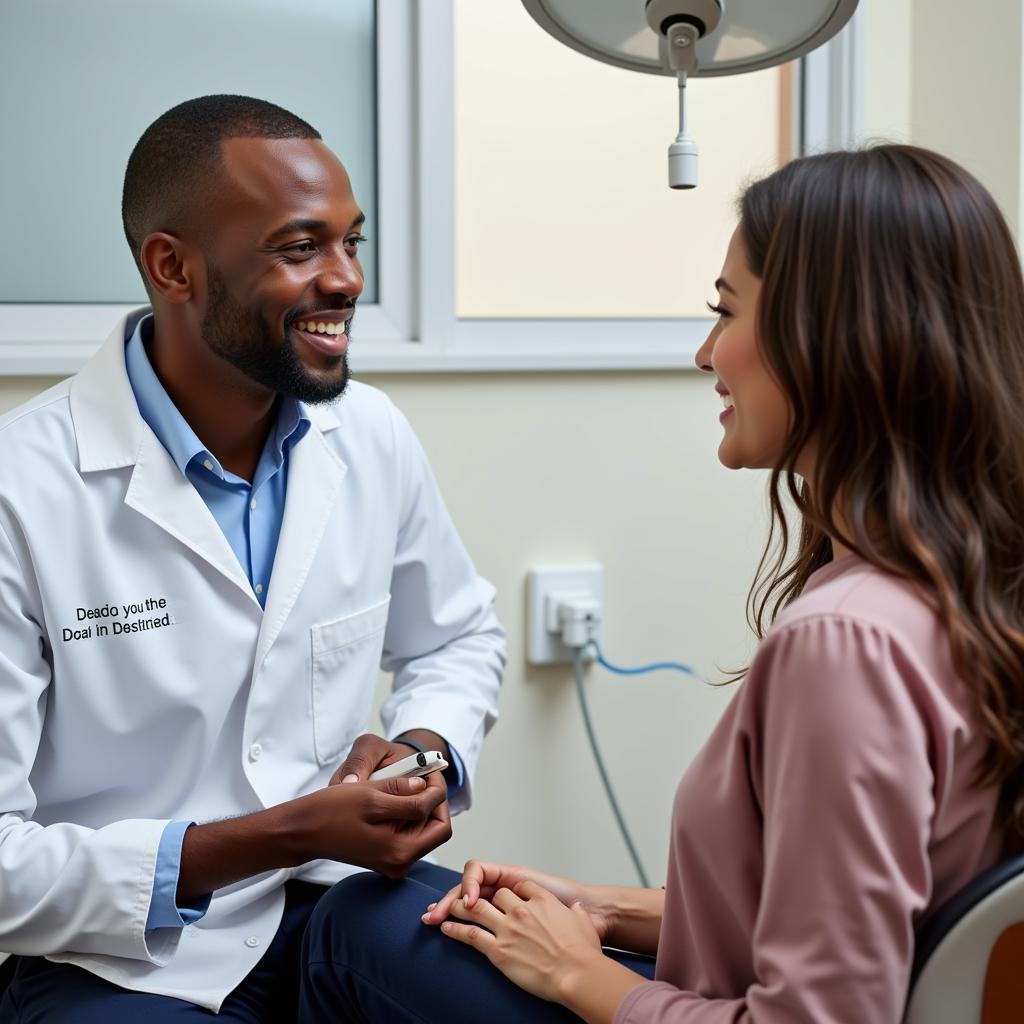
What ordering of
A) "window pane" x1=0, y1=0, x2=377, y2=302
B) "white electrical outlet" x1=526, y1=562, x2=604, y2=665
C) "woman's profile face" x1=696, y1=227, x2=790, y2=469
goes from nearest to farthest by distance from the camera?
"woman's profile face" x1=696, y1=227, x2=790, y2=469 → "window pane" x1=0, y1=0, x2=377, y2=302 → "white electrical outlet" x1=526, y1=562, x2=604, y2=665

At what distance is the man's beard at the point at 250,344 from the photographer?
118 centimetres

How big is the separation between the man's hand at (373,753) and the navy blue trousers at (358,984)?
0.09 meters

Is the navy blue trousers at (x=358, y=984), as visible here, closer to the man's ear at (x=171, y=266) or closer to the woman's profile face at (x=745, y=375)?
the woman's profile face at (x=745, y=375)

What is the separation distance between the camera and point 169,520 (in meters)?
1.11

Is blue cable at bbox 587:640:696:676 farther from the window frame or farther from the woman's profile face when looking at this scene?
the woman's profile face

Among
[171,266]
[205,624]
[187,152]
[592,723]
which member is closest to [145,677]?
[205,624]

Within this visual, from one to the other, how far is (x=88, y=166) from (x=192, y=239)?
1.41 feet

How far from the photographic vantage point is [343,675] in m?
1.25

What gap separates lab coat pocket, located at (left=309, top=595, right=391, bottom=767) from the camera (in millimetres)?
1216

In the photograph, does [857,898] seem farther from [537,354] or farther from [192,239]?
[537,354]

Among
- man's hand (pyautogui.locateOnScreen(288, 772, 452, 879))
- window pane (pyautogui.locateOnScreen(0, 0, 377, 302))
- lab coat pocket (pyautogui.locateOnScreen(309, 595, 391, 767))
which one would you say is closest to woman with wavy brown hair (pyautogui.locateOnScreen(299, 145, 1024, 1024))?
man's hand (pyautogui.locateOnScreen(288, 772, 452, 879))

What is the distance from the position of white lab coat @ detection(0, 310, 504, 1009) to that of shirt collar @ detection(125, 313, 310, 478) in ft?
0.05

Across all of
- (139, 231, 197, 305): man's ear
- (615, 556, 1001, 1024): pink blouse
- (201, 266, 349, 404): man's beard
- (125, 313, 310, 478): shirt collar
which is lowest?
(615, 556, 1001, 1024): pink blouse

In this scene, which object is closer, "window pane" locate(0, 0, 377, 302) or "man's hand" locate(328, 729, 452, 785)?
"man's hand" locate(328, 729, 452, 785)
